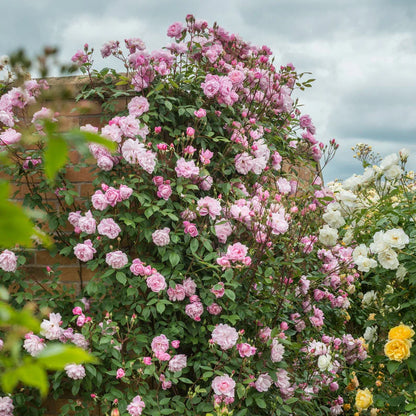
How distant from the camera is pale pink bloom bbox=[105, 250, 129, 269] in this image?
2.68 meters

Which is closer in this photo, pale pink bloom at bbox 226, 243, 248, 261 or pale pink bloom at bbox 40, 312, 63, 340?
pale pink bloom at bbox 226, 243, 248, 261

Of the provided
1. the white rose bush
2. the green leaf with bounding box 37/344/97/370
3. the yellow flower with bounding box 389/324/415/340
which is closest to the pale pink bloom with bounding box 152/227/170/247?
the white rose bush

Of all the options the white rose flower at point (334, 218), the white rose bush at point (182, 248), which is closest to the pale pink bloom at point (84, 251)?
the white rose bush at point (182, 248)

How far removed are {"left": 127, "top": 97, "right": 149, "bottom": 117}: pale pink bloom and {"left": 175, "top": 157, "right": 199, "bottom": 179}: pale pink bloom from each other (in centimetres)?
38

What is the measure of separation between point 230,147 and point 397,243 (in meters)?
1.07

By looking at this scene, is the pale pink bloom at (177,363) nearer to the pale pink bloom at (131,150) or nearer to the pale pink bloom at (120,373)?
the pale pink bloom at (120,373)

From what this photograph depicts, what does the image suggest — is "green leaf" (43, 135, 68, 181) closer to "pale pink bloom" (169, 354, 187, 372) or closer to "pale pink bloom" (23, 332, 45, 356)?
"pale pink bloom" (169, 354, 187, 372)

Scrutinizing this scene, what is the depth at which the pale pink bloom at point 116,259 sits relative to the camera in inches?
105

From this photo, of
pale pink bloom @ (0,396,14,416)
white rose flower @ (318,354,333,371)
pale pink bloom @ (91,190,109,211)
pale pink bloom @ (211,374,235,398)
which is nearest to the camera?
pale pink bloom @ (211,374,235,398)

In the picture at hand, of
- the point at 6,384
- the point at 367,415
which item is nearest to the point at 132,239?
the point at 367,415

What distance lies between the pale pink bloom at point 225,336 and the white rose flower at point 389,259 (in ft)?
2.60

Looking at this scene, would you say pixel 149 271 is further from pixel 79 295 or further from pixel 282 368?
pixel 282 368

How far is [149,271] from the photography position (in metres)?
2.63

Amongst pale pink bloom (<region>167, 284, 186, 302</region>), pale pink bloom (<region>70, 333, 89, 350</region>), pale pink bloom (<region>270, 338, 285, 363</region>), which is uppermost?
pale pink bloom (<region>167, 284, 186, 302</region>)
